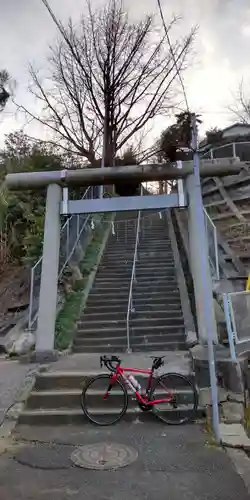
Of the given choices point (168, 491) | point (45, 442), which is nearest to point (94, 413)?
point (45, 442)

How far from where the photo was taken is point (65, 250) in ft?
41.6

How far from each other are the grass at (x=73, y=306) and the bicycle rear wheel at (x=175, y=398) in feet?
10.7

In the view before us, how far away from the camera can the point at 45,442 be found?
5906mm

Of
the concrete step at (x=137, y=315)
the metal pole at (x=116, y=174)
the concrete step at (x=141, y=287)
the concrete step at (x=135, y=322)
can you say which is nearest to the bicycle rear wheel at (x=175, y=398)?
the concrete step at (x=135, y=322)

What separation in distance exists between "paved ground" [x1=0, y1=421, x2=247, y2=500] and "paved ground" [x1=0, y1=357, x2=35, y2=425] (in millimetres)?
815

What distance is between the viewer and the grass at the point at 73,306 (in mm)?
9992

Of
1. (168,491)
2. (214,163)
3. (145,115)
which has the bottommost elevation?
(168,491)

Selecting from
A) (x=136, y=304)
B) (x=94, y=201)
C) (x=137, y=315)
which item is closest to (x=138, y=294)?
(x=136, y=304)

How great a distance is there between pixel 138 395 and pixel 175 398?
56cm

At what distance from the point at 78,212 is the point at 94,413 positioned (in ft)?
14.4

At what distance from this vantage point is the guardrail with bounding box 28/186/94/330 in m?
10.7

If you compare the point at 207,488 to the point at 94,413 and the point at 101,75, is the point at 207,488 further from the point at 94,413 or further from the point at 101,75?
the point at 101,75

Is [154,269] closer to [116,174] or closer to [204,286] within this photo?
[116,174]

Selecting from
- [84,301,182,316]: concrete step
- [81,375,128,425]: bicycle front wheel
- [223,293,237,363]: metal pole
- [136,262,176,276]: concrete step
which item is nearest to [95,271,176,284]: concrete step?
[136,262,176,276]: concrete step
